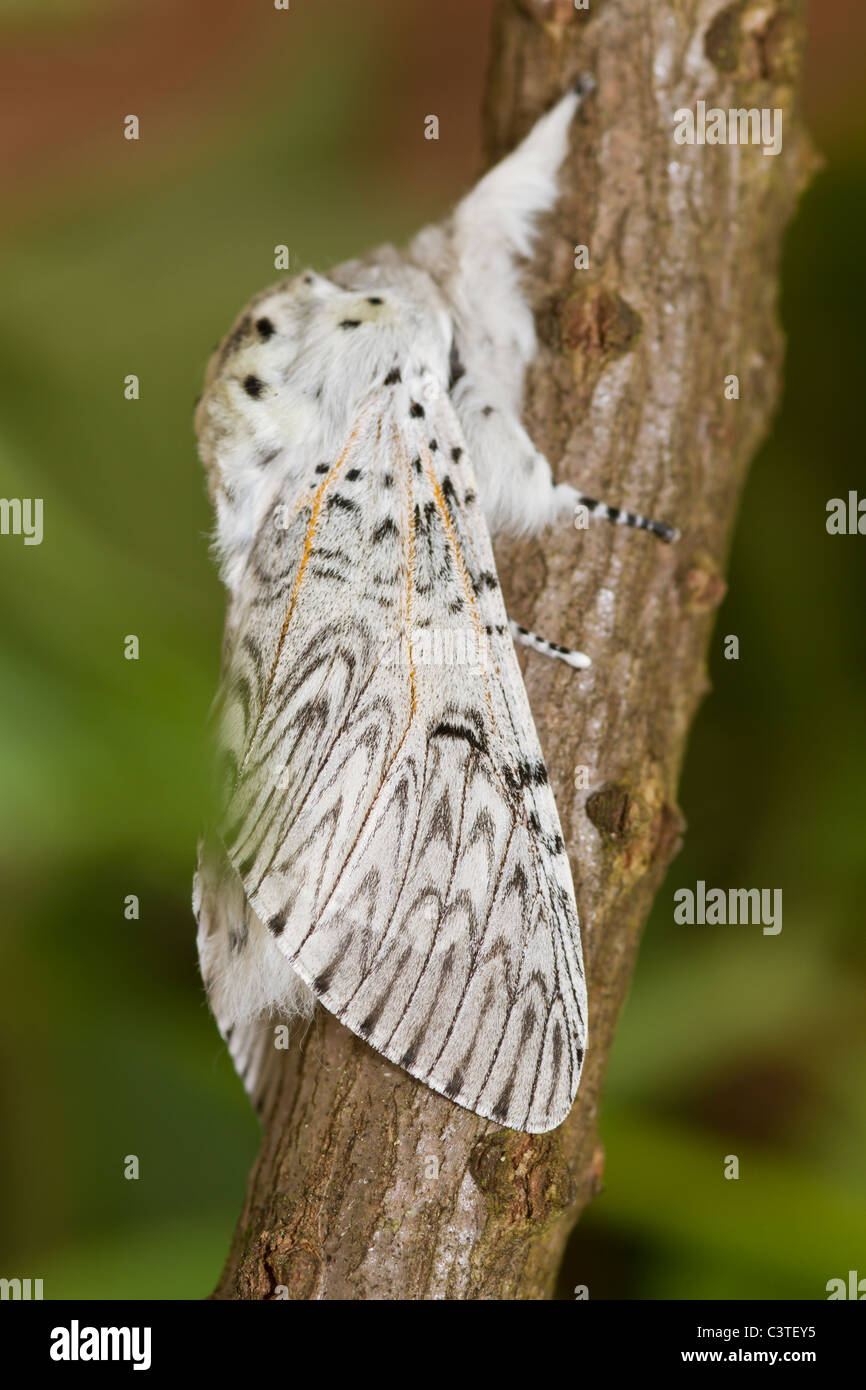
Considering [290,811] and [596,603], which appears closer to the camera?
[290,811]

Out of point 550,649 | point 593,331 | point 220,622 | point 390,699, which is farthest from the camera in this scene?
point 220,622

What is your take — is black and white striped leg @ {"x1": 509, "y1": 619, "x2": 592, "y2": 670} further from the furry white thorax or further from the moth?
the furry white thorax

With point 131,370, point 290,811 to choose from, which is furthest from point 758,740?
point 131,370

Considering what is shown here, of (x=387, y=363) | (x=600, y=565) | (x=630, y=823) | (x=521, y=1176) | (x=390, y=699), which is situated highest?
(x=387, y=363)

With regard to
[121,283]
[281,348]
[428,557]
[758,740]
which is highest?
[121,283]

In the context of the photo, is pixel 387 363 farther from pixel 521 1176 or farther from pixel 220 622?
pixel 521 1176

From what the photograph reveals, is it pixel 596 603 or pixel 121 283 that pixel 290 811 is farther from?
pixel 121 283

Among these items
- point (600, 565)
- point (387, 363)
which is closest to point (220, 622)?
point (387, 363)
